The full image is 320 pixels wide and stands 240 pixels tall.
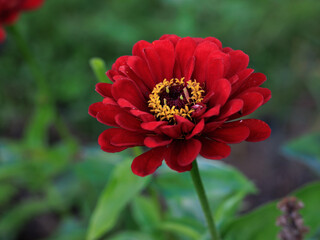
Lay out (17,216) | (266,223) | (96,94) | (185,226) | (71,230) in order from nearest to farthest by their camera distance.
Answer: (266,223) < (185,226) < (71,230) < (17,216) < (96,94)

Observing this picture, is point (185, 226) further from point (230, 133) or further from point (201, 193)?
point (230, 133)

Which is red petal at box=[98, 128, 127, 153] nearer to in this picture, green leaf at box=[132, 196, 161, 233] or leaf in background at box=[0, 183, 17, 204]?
green leaf at box=[132, 196, 161, 233]

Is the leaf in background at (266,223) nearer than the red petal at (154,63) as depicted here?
No

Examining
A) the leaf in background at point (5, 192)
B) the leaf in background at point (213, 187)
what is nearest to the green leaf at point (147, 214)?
the leaf in background at point (213, 187)

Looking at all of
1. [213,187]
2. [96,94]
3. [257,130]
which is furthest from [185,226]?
[96,94]

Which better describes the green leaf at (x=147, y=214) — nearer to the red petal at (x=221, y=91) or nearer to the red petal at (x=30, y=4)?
the red petal at (x=221, y=91)

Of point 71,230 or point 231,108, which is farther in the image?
point 71,230
